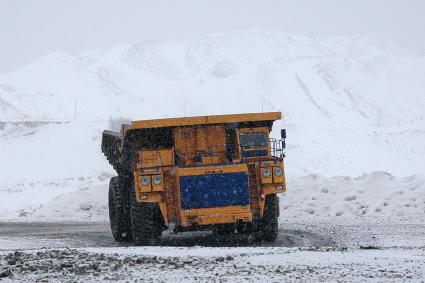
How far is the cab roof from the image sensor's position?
45.1ft

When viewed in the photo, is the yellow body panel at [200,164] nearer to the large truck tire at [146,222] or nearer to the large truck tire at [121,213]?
the large truck tire at [146,222]

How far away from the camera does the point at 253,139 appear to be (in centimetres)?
1423

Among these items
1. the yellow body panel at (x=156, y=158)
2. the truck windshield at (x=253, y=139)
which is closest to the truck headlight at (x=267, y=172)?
the truck windshield at (x=253, y=139)

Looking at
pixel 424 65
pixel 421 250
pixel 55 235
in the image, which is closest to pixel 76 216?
pixel 55 235

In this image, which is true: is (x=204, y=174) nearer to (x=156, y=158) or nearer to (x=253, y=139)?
(x=156, y=158)

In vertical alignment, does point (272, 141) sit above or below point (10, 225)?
above

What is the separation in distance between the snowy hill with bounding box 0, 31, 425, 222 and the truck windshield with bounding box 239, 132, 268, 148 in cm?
2506

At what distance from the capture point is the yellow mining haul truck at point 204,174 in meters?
13.1

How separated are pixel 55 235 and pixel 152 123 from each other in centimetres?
512

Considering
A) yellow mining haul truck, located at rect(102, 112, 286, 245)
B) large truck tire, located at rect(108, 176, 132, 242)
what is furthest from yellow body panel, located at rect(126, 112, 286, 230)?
large truck tire, located at rect(108, 176, 132, 242)

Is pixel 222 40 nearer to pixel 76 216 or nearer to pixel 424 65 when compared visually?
pixel 424 65

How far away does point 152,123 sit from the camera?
45.2 feet

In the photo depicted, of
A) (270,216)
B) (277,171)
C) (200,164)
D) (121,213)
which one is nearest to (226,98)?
(121,213)

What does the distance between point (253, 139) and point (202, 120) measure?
3.19 feet
